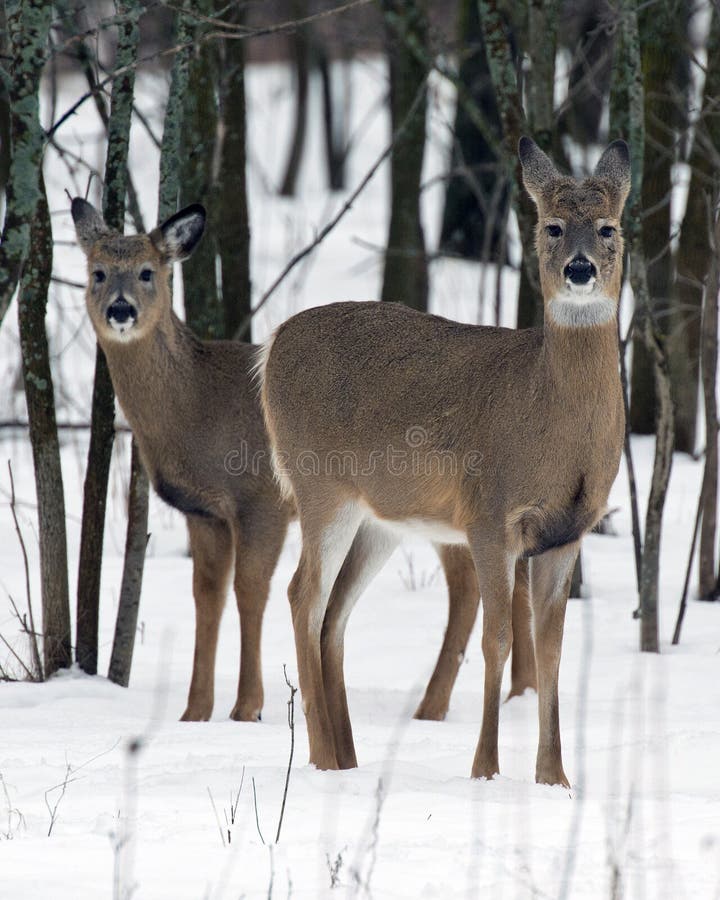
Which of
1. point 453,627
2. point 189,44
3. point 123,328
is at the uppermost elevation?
point 189,44

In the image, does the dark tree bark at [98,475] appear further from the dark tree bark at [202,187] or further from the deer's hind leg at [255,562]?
the dark tree bark at [202,187]

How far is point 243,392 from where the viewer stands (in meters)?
7.32

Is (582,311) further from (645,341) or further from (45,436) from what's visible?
(45,436)

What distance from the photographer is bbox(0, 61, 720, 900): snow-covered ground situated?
359 centimetres

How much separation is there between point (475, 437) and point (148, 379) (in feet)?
8.16

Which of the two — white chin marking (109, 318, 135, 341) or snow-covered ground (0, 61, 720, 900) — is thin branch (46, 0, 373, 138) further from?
snow-covered ground (0, 61, 720, 900)

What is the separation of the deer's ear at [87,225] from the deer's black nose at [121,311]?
1.29 feet

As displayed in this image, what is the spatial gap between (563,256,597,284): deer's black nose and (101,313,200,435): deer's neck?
2.80 metres

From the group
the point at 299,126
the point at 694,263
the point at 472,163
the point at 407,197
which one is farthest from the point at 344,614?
the point at 299,126

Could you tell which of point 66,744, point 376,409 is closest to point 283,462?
point 376,409

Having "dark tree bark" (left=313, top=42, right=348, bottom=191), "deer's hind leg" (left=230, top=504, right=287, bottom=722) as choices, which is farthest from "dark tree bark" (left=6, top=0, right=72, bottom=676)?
"dark tree bark" (left=313, top=42, right=348, bottom=191)

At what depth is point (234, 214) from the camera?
10.3 metres

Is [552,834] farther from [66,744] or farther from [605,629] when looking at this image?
[605,629]

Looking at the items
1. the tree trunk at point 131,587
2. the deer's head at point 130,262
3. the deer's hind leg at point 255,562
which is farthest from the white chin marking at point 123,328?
the deer's hind leg at point 255,562
